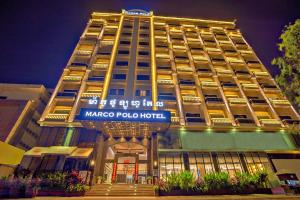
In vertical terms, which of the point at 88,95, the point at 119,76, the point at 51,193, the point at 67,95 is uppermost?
the point at 119,76

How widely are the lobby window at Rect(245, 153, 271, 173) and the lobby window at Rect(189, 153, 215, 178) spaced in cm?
408

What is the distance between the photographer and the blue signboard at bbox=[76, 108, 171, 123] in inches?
692

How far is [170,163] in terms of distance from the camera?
2042 centimetres

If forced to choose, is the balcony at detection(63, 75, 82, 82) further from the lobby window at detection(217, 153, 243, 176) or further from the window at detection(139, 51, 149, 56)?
the lobby window at detection(217, 153, 243, 176)

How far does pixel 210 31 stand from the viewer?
131 feet

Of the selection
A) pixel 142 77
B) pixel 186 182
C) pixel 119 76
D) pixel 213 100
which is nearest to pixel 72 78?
pixel 119 76

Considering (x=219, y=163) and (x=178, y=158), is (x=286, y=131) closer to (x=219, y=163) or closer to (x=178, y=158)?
(x=219, y=163)

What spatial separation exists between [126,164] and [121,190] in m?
5.78

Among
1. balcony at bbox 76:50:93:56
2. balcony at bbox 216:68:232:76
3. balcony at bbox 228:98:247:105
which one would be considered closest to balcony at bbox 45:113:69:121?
balcony at bbox 76:50:93:56

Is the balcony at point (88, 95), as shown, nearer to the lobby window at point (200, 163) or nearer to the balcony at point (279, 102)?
the lobby window at point (200, 163)

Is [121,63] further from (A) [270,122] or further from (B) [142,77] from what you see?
(A) [270,122]

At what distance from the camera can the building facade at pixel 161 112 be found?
1961 cm

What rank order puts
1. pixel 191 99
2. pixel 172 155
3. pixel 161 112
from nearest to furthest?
pixel 161 112
pixel 172 155
pixel 191 99

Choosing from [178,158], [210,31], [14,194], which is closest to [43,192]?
[14,194]
